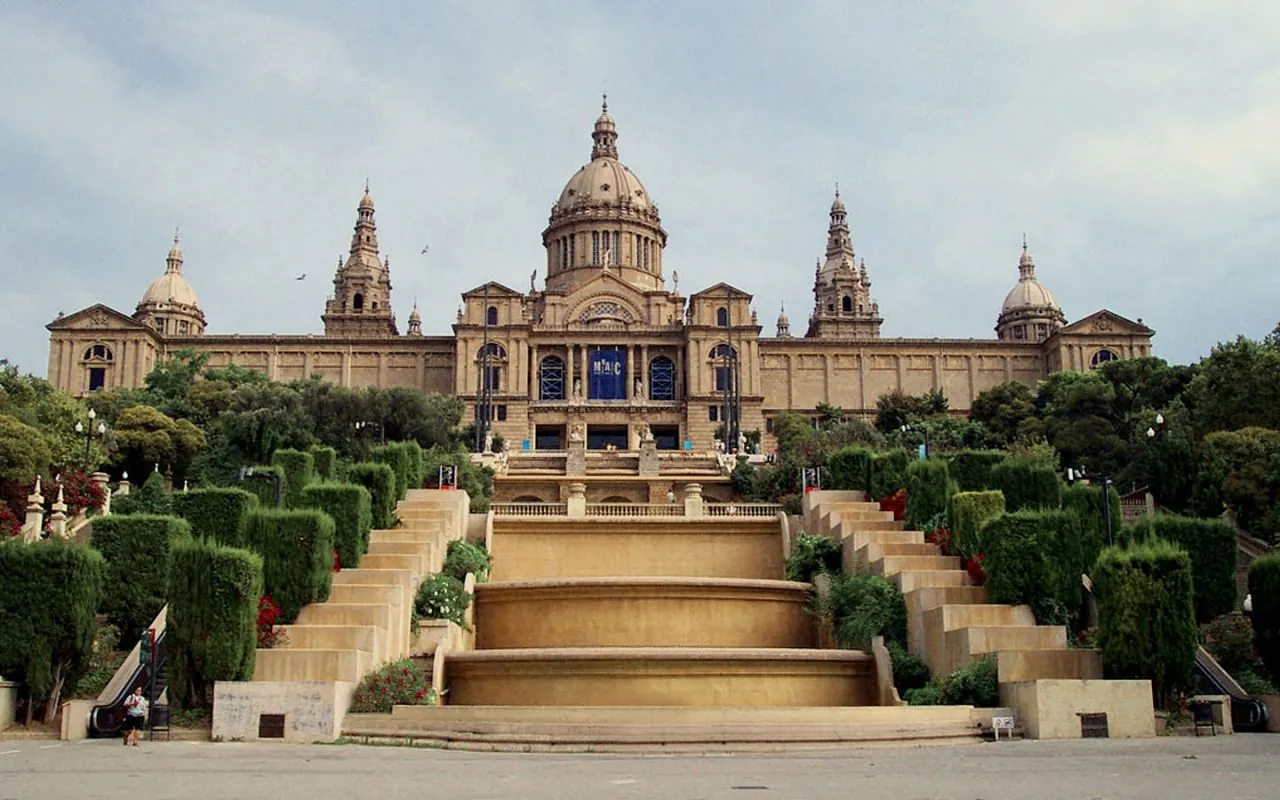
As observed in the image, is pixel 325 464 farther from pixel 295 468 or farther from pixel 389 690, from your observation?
pixel 389 690

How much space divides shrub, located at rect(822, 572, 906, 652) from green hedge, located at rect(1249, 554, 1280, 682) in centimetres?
631

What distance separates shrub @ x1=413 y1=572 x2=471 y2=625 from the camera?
1077 inches

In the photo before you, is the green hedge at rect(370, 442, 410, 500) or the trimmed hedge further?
the green hedge at rect(370, 442, 410, 500)

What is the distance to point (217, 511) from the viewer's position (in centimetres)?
2792

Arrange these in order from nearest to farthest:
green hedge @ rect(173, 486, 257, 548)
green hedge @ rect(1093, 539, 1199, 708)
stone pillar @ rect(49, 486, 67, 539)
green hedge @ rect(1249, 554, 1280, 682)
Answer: green hedge @ rect(1093, 539, 1199, 708), green hedge @ rect(1249, 554, 1280, 682), green hedge @ rect(173, 486, 257, 548), stone pillar @ rect(49, 486, 67, 539)

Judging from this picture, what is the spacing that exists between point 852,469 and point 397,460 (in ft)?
39.6

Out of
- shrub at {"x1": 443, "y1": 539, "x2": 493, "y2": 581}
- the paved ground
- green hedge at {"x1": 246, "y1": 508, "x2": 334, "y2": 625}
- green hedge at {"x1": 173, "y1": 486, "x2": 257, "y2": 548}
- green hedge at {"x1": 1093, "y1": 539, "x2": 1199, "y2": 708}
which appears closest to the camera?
the paved ground

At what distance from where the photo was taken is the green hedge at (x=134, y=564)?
26172 millimetres

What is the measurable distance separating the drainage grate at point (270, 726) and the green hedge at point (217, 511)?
7673 mm

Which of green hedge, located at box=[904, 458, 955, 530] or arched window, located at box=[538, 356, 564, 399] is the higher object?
arched window, located at box=[538, 356, 564, 399]

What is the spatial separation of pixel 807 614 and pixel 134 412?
4408cm

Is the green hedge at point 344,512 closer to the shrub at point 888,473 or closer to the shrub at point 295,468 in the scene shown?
the shrub at point 295,468

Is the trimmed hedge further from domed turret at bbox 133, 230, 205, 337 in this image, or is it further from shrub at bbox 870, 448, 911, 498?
domed turret at bbox 133, 230, 205, 337

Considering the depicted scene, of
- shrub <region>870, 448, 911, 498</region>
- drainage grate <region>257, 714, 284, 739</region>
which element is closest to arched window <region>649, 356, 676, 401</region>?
shrub <region>870, 448, 911, 498</region>
